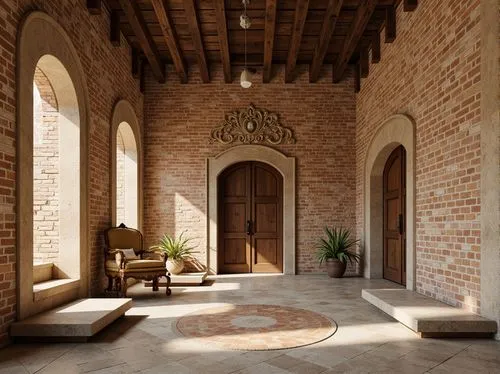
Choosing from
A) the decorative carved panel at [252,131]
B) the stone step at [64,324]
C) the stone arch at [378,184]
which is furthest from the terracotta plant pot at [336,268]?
the stone step at [64,324]

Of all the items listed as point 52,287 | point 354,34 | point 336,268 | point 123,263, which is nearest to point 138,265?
point 123,263

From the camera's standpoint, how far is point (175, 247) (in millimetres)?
8172

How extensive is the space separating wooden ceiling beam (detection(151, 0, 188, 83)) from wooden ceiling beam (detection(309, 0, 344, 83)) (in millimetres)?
2651

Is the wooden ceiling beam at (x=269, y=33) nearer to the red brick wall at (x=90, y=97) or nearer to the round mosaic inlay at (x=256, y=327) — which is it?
the red brick wall at (x=90, y=97)

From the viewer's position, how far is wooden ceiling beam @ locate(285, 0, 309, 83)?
21.4ft

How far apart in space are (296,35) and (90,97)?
3711mm

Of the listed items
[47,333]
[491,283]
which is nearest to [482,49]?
[491,283]

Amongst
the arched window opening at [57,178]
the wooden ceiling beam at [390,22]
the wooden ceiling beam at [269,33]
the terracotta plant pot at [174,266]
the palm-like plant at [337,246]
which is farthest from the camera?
the palm-like plant at [337,246]

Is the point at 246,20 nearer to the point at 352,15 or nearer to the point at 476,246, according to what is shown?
the point at 352,15

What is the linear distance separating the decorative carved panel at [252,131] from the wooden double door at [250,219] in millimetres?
607

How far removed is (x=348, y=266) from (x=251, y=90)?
4.51 metres

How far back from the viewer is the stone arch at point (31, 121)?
4203 mm

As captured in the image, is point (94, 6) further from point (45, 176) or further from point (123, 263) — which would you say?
point (123, 263)

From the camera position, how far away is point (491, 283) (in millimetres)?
4113
